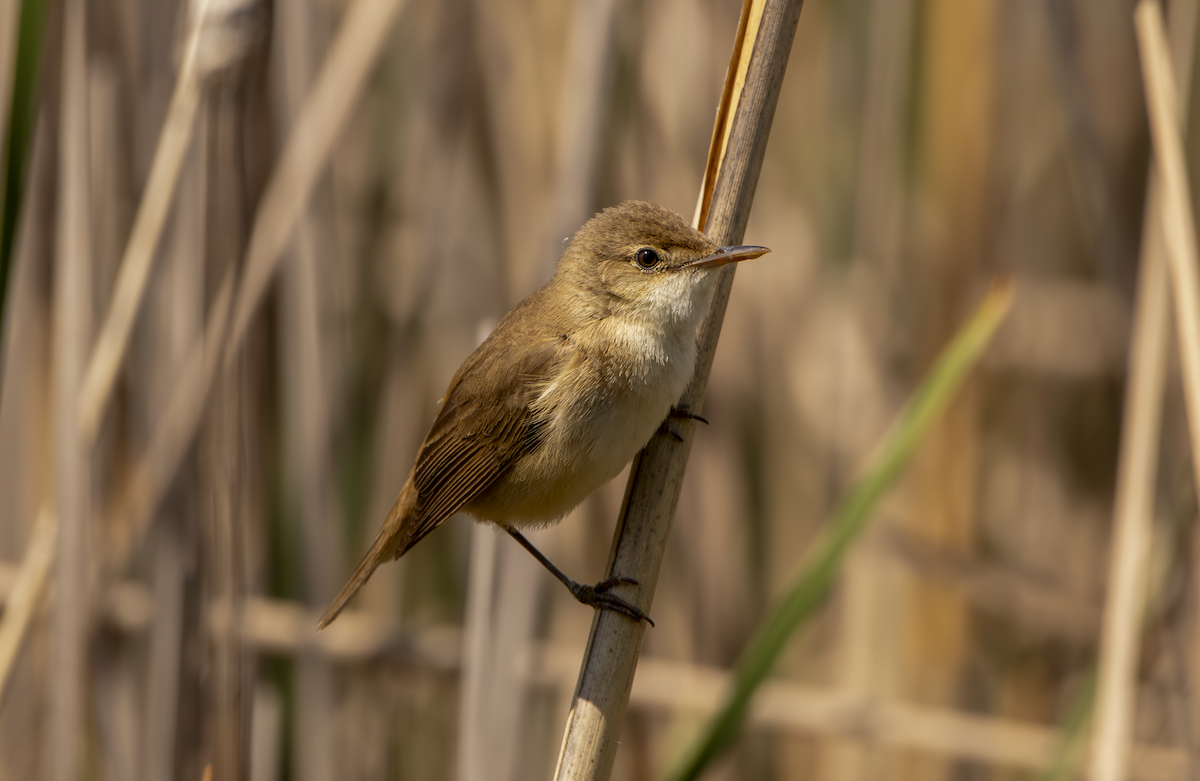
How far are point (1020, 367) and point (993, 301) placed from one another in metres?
1.68

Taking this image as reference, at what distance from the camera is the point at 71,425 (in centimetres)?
216

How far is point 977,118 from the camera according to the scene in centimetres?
301

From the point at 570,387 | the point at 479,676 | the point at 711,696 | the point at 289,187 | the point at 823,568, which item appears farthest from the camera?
the point at 711,696

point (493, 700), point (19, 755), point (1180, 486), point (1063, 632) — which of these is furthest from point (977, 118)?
point (19, 755)

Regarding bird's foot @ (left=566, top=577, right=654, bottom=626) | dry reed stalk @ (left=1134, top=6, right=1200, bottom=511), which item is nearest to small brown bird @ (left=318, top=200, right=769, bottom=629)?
bird's foot @ (left=566, top=577, right=654, bottom=626)

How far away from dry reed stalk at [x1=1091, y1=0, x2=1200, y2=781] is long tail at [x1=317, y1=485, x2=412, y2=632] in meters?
1.53

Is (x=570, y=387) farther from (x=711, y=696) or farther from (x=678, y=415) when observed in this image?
(x=711, y=696)

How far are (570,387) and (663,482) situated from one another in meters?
0.41

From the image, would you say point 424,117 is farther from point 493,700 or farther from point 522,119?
point 493,700

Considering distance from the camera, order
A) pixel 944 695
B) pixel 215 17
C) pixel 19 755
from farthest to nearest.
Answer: pixel 944 695 < pixel 19 755 < pixel 215 17

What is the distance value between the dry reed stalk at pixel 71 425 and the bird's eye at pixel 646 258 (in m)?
1.13

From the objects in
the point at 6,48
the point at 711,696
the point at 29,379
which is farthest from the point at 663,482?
the point at 29,379

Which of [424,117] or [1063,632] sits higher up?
[424,117]

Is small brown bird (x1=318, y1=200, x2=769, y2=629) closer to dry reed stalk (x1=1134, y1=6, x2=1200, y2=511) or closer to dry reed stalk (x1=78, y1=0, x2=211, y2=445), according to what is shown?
dry reed stalk (x1=78, y1=0, x2=211, y2=445)
